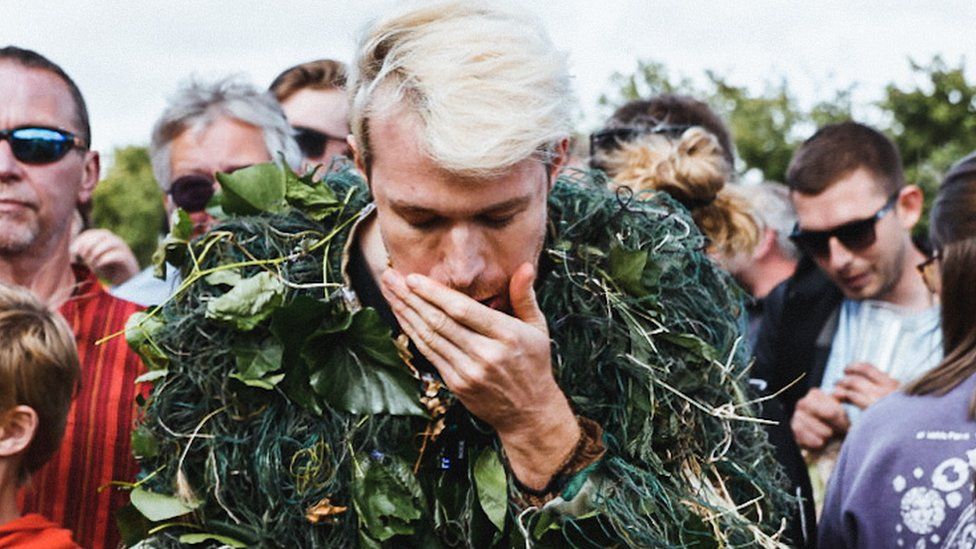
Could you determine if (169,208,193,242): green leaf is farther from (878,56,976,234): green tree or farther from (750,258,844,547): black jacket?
(878,56,976,234): green tree

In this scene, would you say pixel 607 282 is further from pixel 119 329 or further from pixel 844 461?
pixel 119 329

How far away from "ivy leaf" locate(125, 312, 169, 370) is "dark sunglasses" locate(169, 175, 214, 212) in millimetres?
1507

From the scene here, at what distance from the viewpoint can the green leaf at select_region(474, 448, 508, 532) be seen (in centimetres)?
227

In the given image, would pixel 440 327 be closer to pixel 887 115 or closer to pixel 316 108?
pixel 316 108

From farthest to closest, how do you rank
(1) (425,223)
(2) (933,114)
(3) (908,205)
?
(2) (933,114) < (3) (908,205) < (1) (425,223)

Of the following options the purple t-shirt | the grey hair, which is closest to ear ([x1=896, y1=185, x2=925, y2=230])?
the grey hair

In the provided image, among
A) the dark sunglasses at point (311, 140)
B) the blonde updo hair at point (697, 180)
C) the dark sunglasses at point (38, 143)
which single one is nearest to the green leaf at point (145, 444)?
the dark sunglasses at point (38, 143)

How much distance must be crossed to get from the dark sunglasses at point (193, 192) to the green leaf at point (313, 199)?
4.85ft

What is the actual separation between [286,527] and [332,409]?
25 cm

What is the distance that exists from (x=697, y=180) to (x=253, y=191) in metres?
1.43

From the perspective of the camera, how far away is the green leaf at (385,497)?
2262mm

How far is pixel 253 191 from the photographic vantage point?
8.64 ft

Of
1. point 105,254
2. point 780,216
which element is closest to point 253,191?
point 105,254

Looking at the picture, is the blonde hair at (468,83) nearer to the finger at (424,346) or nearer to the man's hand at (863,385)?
the finger at (424,346)
